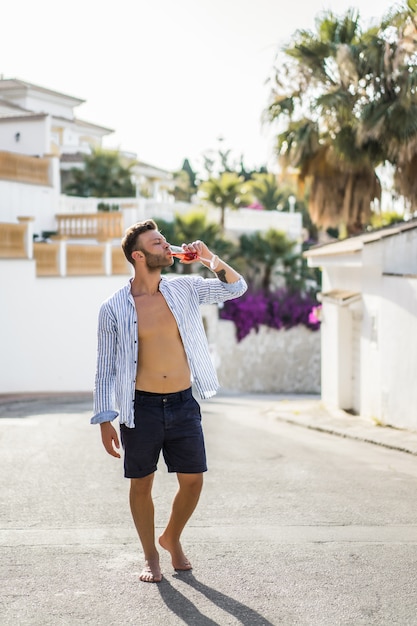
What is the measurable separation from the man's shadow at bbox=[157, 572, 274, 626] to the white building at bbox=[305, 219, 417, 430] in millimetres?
9308

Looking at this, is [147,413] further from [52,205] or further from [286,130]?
[52,205]

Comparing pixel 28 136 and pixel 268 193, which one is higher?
pixel 28 136

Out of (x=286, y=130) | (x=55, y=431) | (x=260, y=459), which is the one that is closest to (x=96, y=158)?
(x=286, y=130)

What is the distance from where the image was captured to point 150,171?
2357 inches

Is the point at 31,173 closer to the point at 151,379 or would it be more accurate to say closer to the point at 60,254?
the point at 60,254

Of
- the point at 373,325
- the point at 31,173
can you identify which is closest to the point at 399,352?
the point at 373,325

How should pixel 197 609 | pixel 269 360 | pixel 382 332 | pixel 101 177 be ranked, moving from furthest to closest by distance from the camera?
pixel 101 177
pixel 269 360
pixel 382 332
pixel 197 609

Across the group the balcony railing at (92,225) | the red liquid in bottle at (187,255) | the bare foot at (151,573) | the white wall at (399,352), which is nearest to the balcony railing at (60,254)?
the balcony railing at (92,225)

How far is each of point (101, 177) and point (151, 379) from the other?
44035 millimetres

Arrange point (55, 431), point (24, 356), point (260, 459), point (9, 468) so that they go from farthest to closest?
point (24, 356) → point (55, 431) → point (260, 459) → point (9, 468)

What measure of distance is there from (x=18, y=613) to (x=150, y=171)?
2176 inches

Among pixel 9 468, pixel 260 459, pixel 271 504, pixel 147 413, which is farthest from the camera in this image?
pixel 260 459

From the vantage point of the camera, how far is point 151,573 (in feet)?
20.1

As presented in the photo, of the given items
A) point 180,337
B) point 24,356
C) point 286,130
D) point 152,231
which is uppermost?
point 286,130
